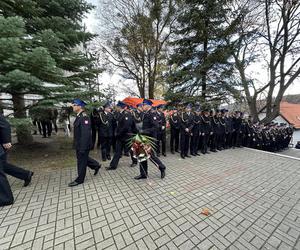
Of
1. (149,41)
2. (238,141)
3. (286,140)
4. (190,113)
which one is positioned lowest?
(286,140)

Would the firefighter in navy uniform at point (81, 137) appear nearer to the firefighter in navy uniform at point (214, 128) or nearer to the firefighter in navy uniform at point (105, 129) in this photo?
the firefighter in navy uniform at point (105, 129)

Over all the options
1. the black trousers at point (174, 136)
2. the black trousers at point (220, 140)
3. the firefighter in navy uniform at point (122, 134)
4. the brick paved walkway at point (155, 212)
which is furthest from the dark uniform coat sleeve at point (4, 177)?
the black trousers at point (220, 140)

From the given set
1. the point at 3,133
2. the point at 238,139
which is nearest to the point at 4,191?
the point at 3,133

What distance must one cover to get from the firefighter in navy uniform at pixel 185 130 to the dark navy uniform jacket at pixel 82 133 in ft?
14.0

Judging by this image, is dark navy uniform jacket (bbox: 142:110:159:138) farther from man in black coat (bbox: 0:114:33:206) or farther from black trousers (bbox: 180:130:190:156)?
man in black coat (bbox: 0:114:33:206)

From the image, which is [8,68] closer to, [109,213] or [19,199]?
[19,199]

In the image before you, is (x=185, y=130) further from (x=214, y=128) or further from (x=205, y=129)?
(x=214, y=128)

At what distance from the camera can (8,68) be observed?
474 cm

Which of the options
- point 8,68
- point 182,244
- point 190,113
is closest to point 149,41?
point 190,113

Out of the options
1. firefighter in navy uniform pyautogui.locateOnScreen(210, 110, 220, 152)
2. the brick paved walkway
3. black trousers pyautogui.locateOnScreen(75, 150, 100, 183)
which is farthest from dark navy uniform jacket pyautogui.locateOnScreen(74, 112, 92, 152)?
firefighter in navy uniform pyautogui.locateOnScreen(210, 110, 220, 152)

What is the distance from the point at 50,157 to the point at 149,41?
555 inches

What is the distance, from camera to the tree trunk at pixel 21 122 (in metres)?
4.77

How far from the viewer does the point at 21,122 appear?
14.9ft

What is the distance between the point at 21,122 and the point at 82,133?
2149mm
